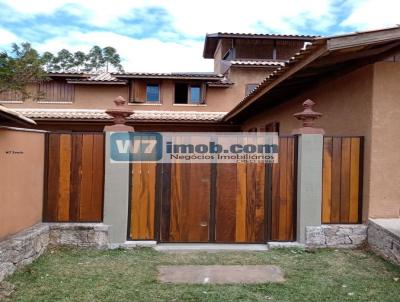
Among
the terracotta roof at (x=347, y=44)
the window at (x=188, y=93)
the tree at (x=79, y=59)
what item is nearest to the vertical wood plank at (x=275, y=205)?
the terracotta roof at (x=347, y=44)

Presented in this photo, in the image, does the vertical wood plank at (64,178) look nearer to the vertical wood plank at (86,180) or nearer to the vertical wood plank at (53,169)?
the vertical wood plank at (53,169)

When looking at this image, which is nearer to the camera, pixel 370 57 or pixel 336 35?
pixel 336 35

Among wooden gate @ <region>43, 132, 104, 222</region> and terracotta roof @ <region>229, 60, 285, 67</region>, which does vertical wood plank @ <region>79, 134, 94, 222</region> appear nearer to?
wooden gate @ <region>43, 132, 104, 222</region>

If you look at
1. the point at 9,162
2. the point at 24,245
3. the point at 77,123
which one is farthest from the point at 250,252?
the point at 77,123

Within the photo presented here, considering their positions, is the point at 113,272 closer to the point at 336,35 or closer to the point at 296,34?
the point at 336,35

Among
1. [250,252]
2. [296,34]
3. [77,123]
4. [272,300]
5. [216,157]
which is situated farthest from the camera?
[296,34]

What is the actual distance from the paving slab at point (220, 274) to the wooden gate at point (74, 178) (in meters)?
1.82

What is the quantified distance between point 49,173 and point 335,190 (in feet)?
15.3

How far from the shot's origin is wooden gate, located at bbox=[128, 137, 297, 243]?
21.5ft

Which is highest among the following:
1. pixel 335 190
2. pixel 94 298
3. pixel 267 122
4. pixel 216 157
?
pixel 267 122

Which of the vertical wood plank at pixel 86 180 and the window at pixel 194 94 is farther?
the window at pixel 194 94

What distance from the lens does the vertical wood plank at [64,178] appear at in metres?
6.46

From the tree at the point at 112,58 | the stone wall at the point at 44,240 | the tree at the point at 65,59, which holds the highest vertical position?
the tree at the point at 112,58

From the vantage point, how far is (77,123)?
1759cm
